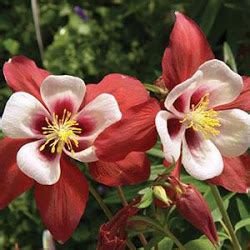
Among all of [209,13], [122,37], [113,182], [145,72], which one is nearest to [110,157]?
[113,182]

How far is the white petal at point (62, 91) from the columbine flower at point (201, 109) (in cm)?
11

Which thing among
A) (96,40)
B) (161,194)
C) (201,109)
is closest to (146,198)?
(161,194)

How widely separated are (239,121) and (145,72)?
4.87 feet

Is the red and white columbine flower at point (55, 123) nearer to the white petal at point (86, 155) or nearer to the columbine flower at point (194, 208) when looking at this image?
the white petal at point (86, 155)

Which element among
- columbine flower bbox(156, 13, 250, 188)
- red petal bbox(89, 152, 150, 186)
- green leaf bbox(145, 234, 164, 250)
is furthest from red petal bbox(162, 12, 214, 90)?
green leaf bbox(145, 234, 164, 250)

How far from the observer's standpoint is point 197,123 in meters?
1.05

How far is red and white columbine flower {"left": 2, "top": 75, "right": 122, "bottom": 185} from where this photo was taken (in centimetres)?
101

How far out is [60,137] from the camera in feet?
3.39

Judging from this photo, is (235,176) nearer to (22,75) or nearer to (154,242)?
(154,242)

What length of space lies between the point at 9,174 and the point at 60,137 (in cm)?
8

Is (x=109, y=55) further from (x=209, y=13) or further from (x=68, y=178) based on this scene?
(x=68, y=178)

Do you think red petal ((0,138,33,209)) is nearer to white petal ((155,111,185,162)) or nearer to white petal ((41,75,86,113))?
white petal ((41,75,86,113))

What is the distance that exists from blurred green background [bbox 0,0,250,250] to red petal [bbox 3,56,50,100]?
916 mm

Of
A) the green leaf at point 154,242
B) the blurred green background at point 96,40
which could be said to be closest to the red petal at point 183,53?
the green leaf at point 154,242
